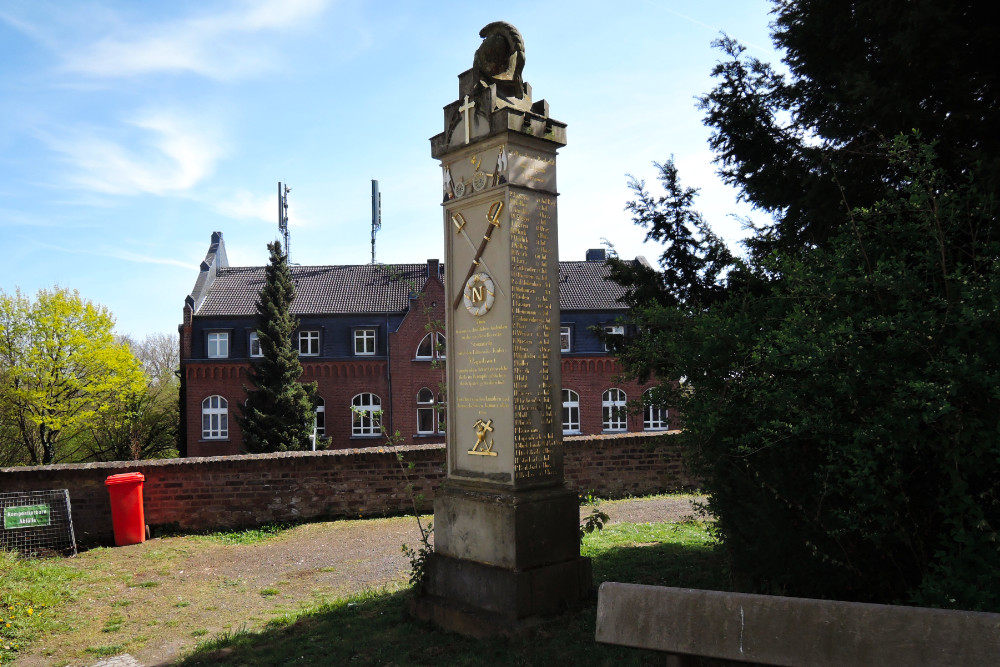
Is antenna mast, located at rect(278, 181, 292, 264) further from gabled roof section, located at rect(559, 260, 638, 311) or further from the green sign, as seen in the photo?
the green sign

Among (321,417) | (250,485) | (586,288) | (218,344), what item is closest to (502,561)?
(250,485)

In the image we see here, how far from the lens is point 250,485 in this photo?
12.4 m

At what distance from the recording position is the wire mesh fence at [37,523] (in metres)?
10.6

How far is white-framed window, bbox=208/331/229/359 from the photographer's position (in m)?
36.2

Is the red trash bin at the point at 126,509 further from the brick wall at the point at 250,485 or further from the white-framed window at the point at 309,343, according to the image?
the white-framed window at the point at 309,343

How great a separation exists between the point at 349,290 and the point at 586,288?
12.8 metres

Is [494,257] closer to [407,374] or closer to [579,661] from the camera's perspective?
[579,661]

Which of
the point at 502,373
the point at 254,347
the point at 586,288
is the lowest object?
the point at 502,373

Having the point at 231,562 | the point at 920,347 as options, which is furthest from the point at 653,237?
the point at 231,562

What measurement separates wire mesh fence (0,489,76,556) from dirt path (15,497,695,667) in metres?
0.69

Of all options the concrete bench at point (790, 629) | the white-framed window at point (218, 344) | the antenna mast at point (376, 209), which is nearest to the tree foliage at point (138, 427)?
the white-framed window at point (218, 344)

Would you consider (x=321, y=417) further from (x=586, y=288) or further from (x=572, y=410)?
(x=586, y=288)

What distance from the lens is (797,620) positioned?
11.1 ft

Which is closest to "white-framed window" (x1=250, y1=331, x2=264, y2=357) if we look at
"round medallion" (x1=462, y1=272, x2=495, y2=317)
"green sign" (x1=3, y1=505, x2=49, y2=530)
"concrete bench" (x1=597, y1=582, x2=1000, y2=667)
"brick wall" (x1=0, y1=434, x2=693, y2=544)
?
"brick wall" (x1=0, y1=434, x2=693, y2=544)
